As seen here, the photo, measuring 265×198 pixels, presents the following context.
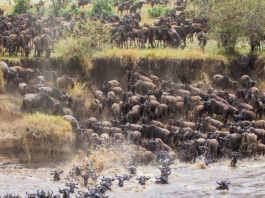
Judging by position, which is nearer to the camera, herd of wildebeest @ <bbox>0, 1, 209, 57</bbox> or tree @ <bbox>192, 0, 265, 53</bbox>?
herd of wildebeest @ <bbox>0, 1, 209, 57</bbox>

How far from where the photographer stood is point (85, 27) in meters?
23.9

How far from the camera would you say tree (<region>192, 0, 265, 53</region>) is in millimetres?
23953

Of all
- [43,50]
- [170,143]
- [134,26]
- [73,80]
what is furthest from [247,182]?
[134,26]

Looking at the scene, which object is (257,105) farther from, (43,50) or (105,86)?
(43,50)

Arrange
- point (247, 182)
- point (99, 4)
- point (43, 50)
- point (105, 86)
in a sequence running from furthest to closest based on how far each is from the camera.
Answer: point (99, 4) → point (43, 50) → point (105, 86) → point (247, 182)

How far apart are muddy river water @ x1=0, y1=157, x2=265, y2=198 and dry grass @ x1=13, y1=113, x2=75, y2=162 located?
0.73 meters

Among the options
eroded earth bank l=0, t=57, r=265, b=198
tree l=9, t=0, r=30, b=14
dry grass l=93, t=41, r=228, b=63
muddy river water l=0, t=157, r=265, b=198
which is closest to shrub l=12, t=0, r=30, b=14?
tree l=9, t=0, r=30, b=14

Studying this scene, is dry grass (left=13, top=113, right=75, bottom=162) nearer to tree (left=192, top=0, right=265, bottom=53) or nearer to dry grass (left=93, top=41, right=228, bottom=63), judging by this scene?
dry grass (left=93, top=41, right=228, bottom=63)

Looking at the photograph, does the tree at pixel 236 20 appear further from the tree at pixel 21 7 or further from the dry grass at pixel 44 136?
the tree at pixel 21 7

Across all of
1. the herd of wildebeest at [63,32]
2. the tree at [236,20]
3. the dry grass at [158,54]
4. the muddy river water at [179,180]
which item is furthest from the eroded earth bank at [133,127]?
the tree at [236,20]

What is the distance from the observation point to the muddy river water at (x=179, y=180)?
13.8 meters

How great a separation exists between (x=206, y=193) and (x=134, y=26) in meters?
15.0

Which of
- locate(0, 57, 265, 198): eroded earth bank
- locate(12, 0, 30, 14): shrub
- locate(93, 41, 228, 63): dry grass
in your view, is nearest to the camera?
locate(0, 57, 265, 198): eroded earth bank

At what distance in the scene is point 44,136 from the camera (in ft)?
56.5
